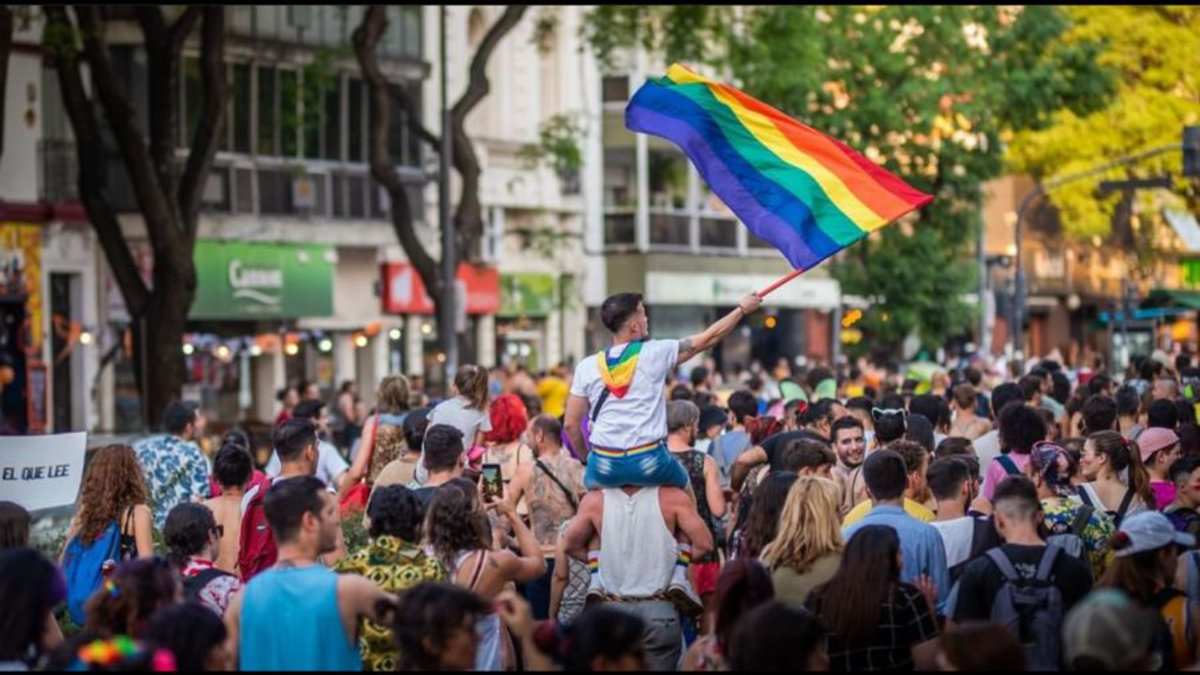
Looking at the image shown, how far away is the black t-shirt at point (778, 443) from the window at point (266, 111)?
27.0m

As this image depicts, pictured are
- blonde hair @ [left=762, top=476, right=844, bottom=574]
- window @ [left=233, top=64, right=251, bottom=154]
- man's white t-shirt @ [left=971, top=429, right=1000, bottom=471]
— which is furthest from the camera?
window @ [left=233, top=64, right=251, bottom=154]

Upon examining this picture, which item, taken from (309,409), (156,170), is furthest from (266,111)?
(309,409)

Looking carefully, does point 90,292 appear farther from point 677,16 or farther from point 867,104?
point 867,104

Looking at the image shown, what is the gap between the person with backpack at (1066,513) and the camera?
10.4 metres

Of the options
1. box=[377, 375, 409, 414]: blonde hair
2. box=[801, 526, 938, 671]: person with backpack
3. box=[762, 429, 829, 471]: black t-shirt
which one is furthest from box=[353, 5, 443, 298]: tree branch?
box=[801, 526, 938, 671]: person with backpack

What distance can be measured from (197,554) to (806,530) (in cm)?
261

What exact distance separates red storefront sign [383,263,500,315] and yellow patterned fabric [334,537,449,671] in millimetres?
32910

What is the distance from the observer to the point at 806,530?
9.08 m

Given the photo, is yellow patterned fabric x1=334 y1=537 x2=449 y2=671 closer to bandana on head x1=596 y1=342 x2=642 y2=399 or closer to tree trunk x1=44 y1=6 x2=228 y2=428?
bandana on head x1=596 y1=342 x2=642 y2=399

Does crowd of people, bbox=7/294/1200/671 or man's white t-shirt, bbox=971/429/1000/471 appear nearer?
crowd of people, bbox=7/294/1200/671

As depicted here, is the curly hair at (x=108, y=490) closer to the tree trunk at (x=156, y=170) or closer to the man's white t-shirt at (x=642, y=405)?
the man's white t-shirt at (x=642, y=405)

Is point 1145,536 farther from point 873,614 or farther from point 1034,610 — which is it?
point 873,614

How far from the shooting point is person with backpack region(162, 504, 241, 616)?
962 cm

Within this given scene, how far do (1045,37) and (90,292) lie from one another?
61.0 ft
